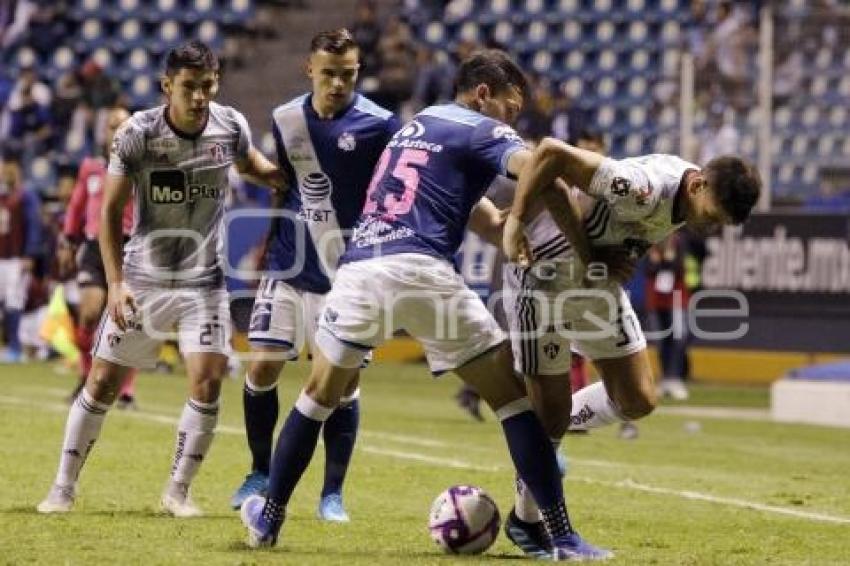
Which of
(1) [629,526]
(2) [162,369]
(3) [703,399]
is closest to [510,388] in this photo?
(1) [629,526]

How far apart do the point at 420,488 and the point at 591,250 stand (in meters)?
3.60

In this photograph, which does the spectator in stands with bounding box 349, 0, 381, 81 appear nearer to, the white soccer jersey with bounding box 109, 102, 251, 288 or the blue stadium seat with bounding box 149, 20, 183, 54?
the blue stadium seat with bounding box 149, 20, 183, 54

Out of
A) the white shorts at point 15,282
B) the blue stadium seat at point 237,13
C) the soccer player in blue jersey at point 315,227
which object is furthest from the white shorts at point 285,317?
the blue stadium seat at point 237,13

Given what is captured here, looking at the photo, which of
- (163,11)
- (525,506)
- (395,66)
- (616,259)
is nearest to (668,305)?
(395,66)

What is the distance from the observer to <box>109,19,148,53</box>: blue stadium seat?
3141 centimetres

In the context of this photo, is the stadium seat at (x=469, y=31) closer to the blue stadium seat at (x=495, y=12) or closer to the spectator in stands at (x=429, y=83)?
the blue stadium seat at (x=495, y=12)

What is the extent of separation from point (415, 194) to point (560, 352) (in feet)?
3.55

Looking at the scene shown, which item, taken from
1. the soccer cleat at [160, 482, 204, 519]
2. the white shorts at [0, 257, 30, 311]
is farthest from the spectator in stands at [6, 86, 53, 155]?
the soccer cleat at [160, 482, 204, 519]

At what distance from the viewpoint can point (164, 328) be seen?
34.1ft

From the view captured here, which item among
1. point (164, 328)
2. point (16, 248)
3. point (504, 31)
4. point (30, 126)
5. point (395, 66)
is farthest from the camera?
point (504, 31)

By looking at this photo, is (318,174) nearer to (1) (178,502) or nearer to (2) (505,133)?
(1) (178,502)

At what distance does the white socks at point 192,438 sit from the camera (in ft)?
34.0

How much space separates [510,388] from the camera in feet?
28.9

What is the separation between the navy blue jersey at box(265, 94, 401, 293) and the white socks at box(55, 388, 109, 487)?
1225 millimetres
